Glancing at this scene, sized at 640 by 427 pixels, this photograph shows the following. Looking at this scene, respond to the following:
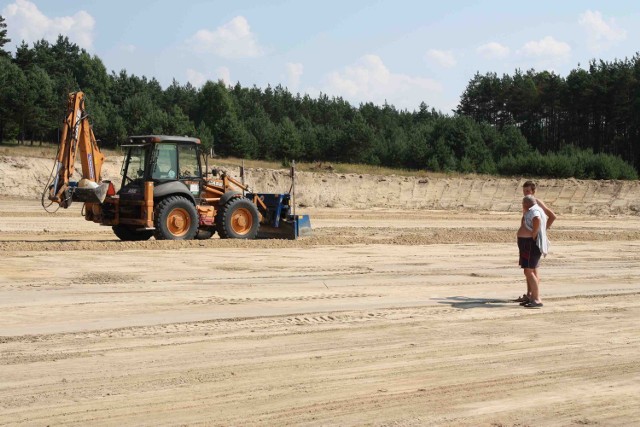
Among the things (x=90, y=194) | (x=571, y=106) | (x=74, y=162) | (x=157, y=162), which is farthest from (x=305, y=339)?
(x=571, y=106)

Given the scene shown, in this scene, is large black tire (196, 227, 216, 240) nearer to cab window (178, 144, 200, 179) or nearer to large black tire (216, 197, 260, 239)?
large black tire (216, 197, 260, 239)

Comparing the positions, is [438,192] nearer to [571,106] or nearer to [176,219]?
[176,219]

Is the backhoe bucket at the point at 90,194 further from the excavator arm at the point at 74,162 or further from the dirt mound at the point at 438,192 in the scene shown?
the dirt mound at the point at 438,192

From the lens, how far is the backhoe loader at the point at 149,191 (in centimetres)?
1755

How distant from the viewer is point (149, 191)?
57.0 feet

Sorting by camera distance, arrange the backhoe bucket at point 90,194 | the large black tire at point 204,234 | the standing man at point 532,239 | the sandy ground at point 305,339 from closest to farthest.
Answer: the sandy ground at point 305,339 → the standing man at point 532,239 → the backhoe bucket at point 90,194 → the large black tire at point 204,234

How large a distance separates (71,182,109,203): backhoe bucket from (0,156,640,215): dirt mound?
20.5 meters

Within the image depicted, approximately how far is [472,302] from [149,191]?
822 centimetres

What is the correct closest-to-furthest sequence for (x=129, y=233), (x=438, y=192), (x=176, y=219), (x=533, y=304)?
(x=533, y=304) < (x=176, y=219) < (x=129, y=233) < (x=438, y=192)

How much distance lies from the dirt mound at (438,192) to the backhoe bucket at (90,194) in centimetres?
2045

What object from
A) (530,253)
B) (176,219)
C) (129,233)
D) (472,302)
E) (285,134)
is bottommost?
(472,302)

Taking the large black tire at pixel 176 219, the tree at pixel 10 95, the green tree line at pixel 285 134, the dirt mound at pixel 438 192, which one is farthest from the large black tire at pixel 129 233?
the tree at pixel 10 95

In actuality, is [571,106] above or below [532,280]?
above

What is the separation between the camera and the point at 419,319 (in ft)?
33.2
